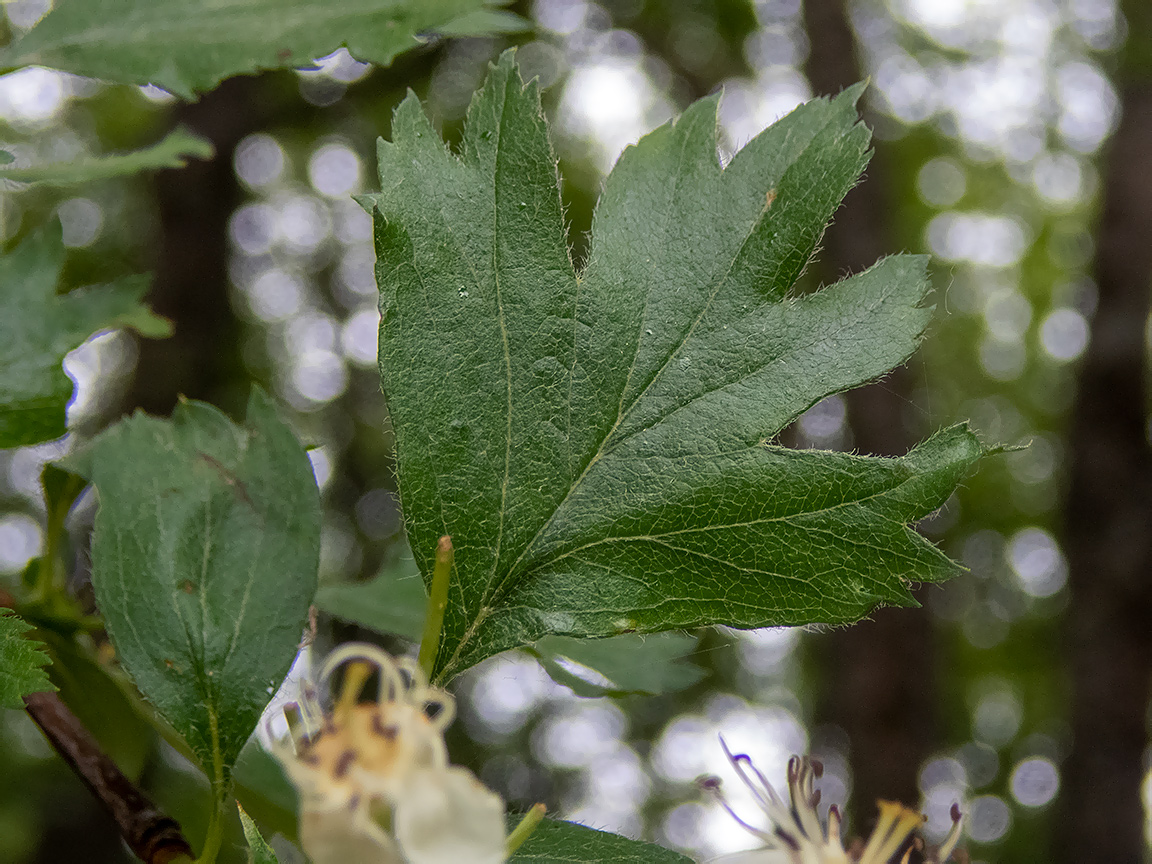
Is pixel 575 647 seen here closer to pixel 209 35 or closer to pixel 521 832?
pixel 521 832

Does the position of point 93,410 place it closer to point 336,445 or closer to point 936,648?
point 336,445

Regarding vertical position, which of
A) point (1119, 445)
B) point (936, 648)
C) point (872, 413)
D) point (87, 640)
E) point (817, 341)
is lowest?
point (936, 648)

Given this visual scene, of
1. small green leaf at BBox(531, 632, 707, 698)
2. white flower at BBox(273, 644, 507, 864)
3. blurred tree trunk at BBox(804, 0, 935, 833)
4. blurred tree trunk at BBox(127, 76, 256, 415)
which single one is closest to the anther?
white flower at BBox(273, 644, 507, 864)

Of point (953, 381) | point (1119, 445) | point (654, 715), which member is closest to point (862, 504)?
point (1119, 445)

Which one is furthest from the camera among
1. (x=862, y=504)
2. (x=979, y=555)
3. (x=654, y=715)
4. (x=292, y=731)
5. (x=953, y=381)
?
(x=654, y=715)

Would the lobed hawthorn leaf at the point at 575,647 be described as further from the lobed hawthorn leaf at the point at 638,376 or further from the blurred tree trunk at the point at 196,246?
the blurred tree trunk at the point at 196,246

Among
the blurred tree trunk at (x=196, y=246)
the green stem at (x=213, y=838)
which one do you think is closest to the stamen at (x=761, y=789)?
the green stem at (x=213, y=838)
